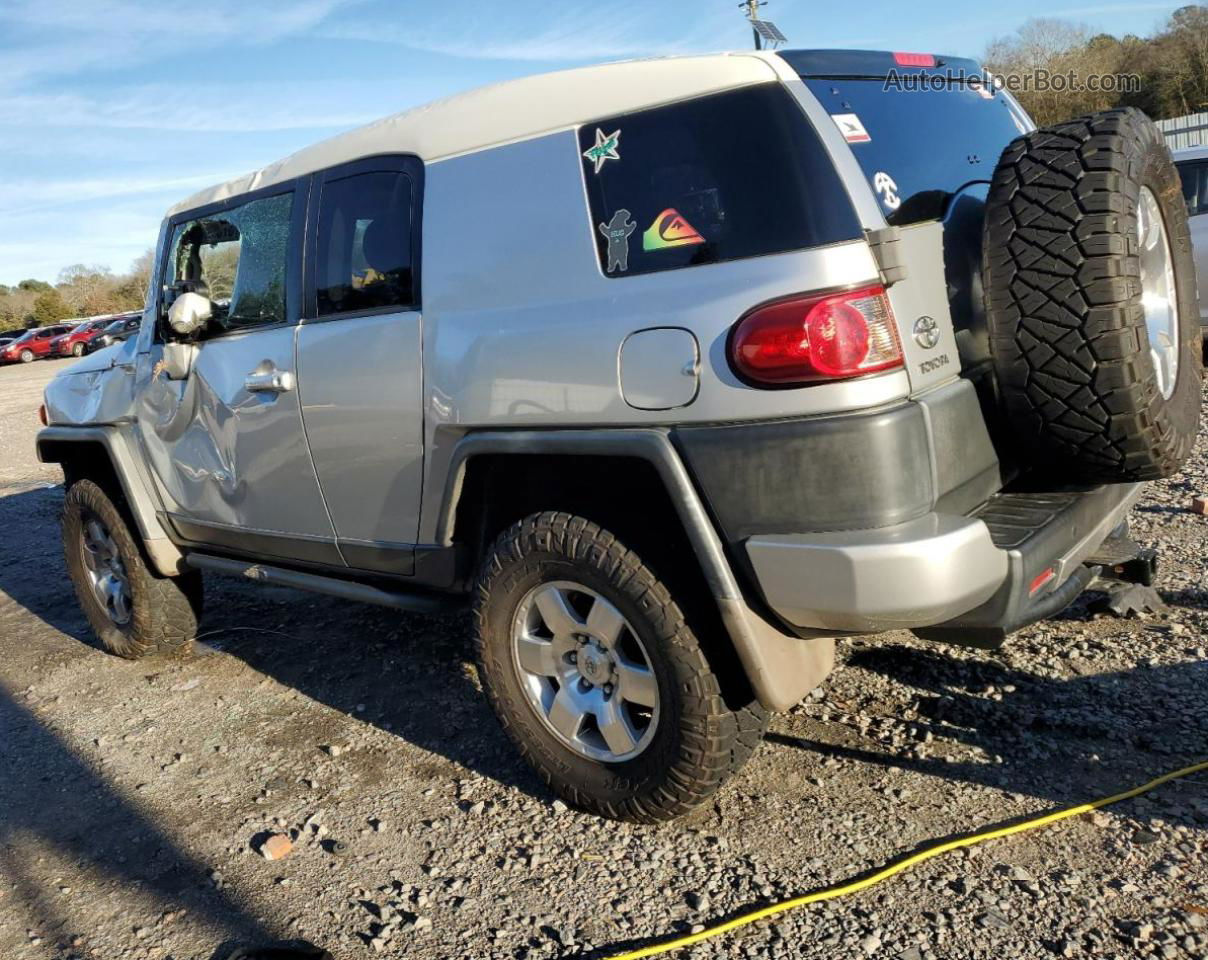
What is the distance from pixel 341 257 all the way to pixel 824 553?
80.5 inches

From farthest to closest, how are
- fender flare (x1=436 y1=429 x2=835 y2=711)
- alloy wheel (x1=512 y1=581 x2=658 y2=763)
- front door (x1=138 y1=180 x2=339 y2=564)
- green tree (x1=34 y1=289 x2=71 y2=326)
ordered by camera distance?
green tree (x1=34 y1=289 x2=71 y2=326) < front door (x1=138 y1=180 x2=339 y2=564) < alloy wheel (x1=512 y1=581 x2=658 y2=763) < fender flare (x1=436 y1=429 x2=835 y2=711)

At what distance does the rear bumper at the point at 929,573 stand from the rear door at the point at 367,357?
1318mm

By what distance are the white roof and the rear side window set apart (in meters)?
0.05

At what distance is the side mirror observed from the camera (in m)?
3.87

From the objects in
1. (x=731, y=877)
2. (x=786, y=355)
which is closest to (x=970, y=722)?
(x=731, y=877)

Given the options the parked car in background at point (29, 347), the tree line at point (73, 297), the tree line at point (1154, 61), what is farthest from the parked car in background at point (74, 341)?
the tree line at point (1154, 61)

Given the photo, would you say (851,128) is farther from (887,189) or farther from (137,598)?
(137,598)

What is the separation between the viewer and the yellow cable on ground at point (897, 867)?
238 cm

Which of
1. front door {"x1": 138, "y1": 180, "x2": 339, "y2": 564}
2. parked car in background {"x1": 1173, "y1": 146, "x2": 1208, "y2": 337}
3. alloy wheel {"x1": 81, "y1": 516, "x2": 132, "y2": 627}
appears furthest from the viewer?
parked car in background {"x1": 1173, "y1": 146, "x2": 1208, "y2": 337}

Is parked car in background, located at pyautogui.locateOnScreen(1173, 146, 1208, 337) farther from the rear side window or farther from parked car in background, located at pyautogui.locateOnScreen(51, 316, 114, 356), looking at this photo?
parked car in background, located at pyautogui.locateOnScreen(51, 316, 114, 356)

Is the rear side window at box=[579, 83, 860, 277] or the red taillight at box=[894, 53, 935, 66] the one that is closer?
the rear side window at box=[579, 83, 860, 277]

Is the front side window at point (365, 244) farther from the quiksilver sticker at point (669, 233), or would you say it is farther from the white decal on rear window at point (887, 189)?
the white decal on rear window at point (887, 189)

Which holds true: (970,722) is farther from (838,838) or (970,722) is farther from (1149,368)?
(1149,368)

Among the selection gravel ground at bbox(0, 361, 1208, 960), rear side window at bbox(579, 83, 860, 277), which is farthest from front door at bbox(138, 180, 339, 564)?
rear side window at bbox(579, 83, 860, 277)
